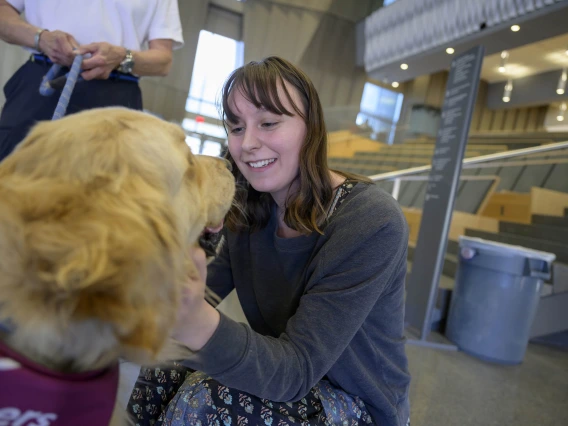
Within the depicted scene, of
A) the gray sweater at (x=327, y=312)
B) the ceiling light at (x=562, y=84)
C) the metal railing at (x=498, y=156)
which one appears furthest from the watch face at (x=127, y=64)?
the ceiling light at (x=562, y=84)

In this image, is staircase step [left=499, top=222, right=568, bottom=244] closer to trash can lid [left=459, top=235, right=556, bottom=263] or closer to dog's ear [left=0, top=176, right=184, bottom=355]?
trash can lid [left=459, top=235, right=556, bottom=263]

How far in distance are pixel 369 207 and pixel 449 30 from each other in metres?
6.53

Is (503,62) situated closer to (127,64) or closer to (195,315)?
Result: (127,64)

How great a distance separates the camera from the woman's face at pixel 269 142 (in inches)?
51.7

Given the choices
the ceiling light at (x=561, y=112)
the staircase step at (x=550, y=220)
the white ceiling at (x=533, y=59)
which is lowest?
the staircase step at (x=550, y=220)

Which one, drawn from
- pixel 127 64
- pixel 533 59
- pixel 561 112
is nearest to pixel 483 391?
pixel 127 64

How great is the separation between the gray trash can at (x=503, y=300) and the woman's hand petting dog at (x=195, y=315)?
2.43 metres

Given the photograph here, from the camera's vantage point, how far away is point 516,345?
2.80 metres

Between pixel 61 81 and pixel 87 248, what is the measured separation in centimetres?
108

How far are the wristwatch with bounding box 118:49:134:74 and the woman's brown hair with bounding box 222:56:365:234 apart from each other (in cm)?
38

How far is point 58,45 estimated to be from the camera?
1.43 metres

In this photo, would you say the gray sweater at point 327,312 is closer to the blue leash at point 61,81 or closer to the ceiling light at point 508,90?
the blue leash at point 61,81

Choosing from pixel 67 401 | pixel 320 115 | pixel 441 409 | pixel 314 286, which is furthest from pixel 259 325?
pixel 441 409

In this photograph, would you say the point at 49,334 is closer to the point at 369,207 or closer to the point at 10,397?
the point at 10,397
